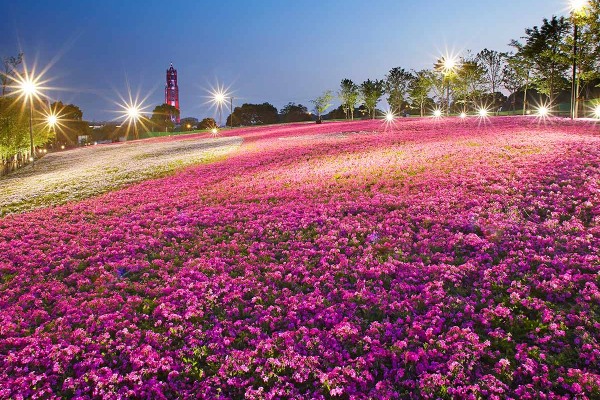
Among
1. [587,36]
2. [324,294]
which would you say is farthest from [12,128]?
[587,36]

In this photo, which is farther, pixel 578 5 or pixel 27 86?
pixel 27 86

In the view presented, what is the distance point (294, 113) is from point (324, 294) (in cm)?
14574

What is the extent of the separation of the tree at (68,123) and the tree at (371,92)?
317ft

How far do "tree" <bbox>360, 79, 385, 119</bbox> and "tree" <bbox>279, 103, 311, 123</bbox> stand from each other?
22.2 meters

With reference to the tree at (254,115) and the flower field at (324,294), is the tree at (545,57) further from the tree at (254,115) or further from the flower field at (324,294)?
the tree at (254,115)

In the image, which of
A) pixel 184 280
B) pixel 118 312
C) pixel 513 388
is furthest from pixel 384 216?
pixel 118 312

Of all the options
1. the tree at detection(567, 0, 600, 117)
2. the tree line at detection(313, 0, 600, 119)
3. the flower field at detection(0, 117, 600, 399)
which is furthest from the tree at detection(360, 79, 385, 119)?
the flower field at detection(0, 117, 600, 399)

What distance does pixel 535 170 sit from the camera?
55.5 feet

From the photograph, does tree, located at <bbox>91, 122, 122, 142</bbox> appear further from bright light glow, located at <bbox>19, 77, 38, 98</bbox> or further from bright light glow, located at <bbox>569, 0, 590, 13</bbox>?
bright light glow, located at <bbox>569, 0, 590, 13</bbox>

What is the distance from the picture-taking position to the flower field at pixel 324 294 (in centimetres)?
676

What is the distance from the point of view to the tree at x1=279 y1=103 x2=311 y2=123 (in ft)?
476

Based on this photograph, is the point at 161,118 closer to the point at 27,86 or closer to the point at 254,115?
the point at 254,115

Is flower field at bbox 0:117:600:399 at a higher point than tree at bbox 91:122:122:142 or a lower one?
lower

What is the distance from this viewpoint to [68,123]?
427ft
